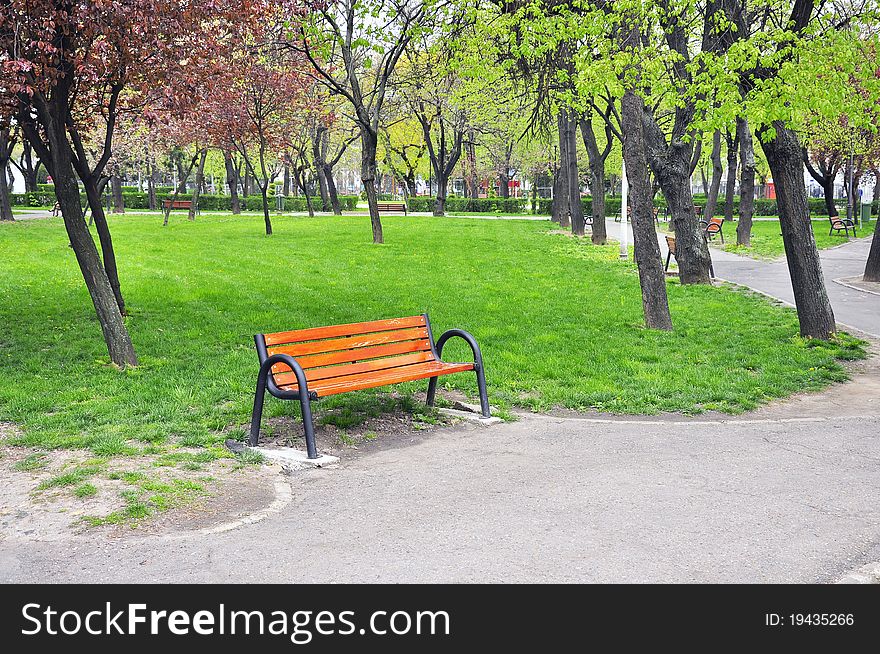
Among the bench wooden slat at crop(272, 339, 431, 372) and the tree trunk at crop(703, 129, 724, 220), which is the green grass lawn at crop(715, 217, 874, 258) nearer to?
the tree trunk at crop(703, 129, 724, 220)

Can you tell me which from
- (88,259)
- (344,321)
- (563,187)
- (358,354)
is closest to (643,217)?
(344,321)

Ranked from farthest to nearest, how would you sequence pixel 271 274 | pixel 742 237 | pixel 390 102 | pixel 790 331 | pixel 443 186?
pixel 443 186, pixel 390 102, pixel 742 237, pixel 271 274, pixel 790 331

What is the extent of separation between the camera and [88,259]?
30.7 feet

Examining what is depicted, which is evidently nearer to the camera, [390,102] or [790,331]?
[790,331]

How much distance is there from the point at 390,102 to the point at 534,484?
3454 cm

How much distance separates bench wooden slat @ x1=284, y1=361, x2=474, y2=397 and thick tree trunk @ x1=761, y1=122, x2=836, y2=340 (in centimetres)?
542

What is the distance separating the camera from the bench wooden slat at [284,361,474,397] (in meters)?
6.59

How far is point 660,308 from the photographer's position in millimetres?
11789

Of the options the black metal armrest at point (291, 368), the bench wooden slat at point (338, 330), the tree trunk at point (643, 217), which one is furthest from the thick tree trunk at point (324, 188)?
the black metal armrest at point (291, 368)

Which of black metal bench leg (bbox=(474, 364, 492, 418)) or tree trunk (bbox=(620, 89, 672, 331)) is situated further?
tree trunk (bbox=(620, 89, 672, 331))

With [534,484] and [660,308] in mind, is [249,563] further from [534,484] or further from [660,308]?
[660,308]

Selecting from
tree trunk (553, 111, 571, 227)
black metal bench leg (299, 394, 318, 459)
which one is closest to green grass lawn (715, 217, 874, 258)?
tree trunk (553, 111, 571, 227)

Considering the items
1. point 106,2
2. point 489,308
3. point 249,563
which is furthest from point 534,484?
point 489,308

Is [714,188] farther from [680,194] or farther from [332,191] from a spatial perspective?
[332,191]
